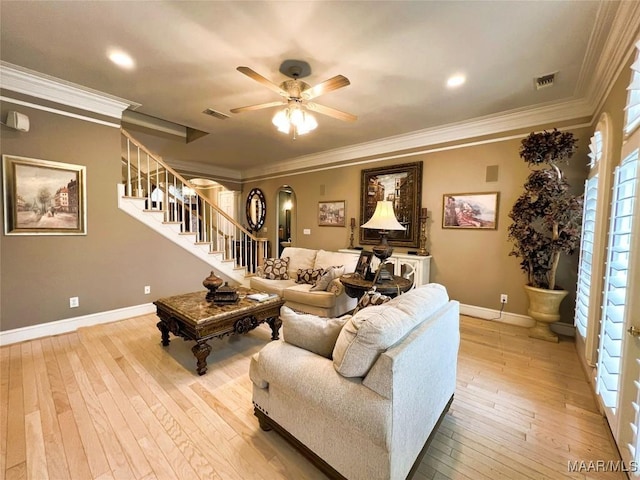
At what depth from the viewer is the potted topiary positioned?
9.45 feet

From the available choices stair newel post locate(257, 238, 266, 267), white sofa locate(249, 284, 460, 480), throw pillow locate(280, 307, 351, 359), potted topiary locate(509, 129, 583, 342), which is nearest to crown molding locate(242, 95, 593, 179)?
potted topiary locate(509, 129, 583, 342)

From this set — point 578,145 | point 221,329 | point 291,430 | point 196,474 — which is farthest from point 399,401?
point 578,145

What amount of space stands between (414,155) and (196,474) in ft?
15.3

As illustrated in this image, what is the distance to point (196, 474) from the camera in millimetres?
1418

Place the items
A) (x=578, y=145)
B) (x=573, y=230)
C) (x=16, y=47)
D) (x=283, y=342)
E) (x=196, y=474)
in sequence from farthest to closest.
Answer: (x=578, y=145) → (x=573, y=230) → (x=16, y=47) → (x=283, y=342) → (x=196, y=474)

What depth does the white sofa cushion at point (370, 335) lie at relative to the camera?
4.02ft

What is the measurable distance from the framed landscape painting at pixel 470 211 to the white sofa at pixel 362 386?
2696 mm

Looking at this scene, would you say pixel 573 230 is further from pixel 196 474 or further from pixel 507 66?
pixel 196 474

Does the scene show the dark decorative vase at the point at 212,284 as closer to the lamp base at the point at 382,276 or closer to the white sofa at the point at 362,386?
the white sofa at the point at 362,386

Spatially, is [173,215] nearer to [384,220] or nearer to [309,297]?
[309,297]

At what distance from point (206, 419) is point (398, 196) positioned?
4.10m

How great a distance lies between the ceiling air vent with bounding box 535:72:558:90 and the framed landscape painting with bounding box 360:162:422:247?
Result: 176cm

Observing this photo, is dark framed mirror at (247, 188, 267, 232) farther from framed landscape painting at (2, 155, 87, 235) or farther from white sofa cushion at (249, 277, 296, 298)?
framed landscape painting at (2, 155, 87, 235)

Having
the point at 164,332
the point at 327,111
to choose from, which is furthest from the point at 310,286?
the point at 327,111
